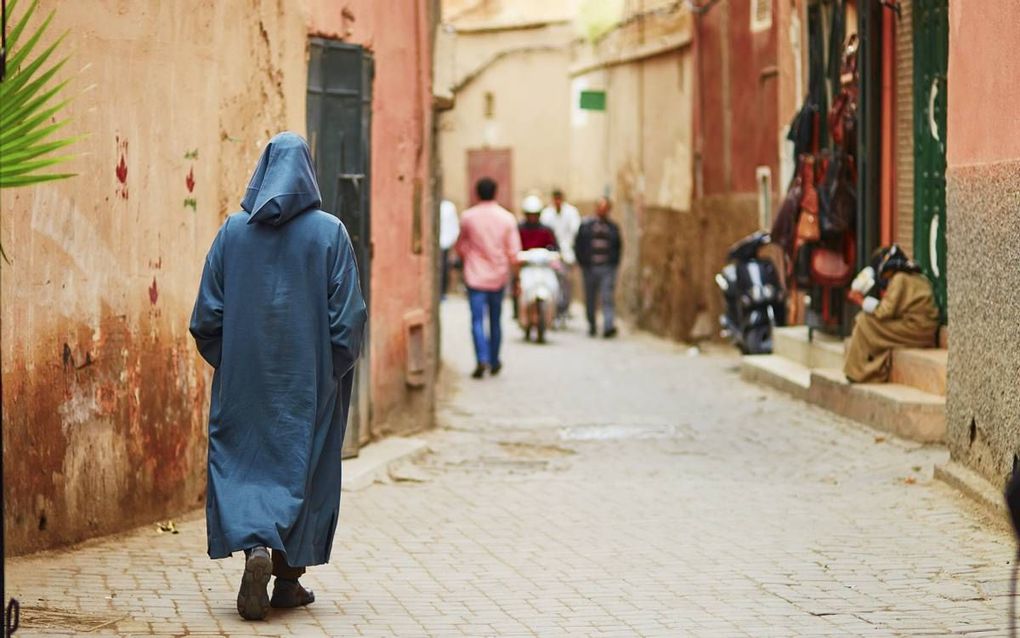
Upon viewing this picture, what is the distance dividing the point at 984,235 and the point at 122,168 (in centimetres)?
408

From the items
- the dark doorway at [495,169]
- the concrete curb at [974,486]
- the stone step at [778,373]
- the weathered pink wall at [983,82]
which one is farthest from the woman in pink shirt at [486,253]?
the dark doorway at [495,169]

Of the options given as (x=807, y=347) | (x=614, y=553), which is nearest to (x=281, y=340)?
(x=614, y=553)

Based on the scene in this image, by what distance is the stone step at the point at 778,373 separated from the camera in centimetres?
1396

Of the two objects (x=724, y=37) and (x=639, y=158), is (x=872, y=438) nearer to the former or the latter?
(x=724, y=37)

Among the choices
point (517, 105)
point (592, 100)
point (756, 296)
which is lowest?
point (756, 296)

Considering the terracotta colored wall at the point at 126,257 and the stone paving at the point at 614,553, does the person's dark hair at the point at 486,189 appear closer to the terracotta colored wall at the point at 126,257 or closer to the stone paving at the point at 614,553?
the stone paving at the point at 614,553

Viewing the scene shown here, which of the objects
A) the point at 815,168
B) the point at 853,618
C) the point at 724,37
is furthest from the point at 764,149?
the point at 853,618

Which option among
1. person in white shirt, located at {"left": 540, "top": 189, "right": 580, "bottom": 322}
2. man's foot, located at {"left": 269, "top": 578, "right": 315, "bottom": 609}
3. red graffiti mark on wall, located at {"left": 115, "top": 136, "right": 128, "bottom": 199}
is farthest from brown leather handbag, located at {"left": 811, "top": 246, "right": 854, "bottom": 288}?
person in white shirt, located at {"left": 540, "top": 189, "right": 580, "bottom": 322}

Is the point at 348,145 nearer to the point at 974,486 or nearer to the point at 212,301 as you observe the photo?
the point at 974,486

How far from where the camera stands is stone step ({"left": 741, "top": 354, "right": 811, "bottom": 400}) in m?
14.0

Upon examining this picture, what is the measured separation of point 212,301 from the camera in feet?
20.1

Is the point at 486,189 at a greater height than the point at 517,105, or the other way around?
the point at 517,105

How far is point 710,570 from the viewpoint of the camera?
277 inches

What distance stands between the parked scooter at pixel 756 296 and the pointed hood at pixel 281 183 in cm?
1146
